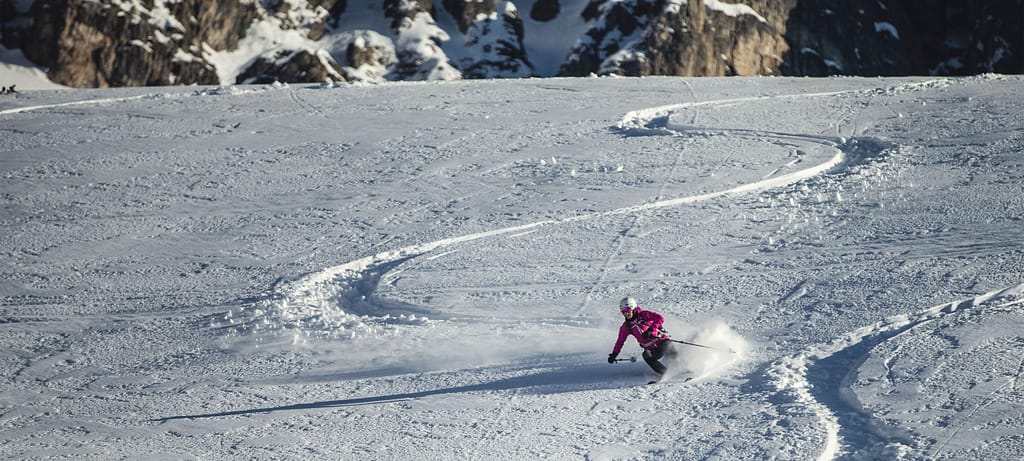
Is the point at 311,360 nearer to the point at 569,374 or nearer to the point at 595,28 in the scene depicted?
the point at 569,374

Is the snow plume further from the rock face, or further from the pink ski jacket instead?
the rock face

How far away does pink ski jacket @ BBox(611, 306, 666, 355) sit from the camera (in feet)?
35.2

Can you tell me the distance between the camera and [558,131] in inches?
838

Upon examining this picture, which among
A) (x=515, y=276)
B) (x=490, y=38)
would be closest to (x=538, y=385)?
(x=515, y=276)

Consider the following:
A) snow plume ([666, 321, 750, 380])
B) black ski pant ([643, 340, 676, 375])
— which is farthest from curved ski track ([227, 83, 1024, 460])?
black ski pant ([643, 340, 676, 375])

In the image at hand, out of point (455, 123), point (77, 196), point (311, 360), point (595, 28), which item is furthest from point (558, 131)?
point (595, 28)

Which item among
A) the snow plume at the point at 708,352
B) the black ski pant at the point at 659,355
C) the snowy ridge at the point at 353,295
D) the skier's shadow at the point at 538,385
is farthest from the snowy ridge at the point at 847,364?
the snowy ridge at the point at 353,295

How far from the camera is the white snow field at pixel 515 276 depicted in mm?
9891

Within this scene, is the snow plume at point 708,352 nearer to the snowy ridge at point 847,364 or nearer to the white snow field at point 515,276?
the white snow field at point 515,276

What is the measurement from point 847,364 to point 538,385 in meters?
3.00

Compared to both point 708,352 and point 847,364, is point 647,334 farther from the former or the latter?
point 847,364

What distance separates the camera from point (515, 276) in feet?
46.1

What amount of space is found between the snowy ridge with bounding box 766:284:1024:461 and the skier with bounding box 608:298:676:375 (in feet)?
3.38

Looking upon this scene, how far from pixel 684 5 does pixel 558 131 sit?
133ft
